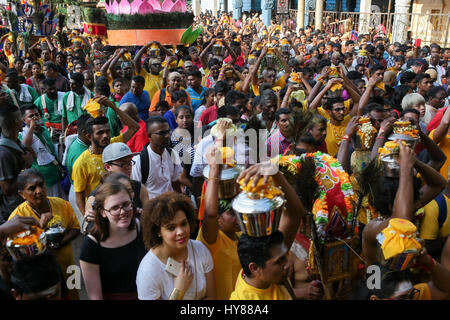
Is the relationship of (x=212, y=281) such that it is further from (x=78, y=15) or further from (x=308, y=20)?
(x=308, y=20)

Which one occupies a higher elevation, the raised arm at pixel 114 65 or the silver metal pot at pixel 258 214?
Result: the raised arm at pixel 114 65

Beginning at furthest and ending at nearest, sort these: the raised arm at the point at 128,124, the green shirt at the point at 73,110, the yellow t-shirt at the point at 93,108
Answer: the green shirt at the point at 73,110
the raised arm at the point at 128,124
the yellow t-shirt at the point at 93,108

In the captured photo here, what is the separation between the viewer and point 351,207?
8.84 ft

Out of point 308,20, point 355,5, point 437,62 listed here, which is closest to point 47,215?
point 437,62

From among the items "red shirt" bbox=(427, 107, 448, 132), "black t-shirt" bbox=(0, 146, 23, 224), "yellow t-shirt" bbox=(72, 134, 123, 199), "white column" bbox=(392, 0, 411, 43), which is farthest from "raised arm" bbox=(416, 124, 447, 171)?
"white column" bbox=(392, 0, 411, 43)

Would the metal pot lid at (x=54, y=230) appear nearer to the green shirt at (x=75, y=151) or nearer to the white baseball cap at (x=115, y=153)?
the white baseball cap at (x=115, y=153)

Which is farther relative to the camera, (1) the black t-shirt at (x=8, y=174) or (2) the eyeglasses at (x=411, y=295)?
(1) the black t-shirt at (x=8, y=174)

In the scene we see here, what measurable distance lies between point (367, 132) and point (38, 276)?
298 centimetres

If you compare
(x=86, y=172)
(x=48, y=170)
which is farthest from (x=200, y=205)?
(x=48, y=170)

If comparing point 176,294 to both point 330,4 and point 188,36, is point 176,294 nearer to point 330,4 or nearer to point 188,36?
point 188,36

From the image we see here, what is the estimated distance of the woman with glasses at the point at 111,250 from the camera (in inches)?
97.2

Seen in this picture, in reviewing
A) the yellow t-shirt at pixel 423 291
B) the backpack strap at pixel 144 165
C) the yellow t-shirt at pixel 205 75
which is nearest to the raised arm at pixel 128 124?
the backpack strap at pixel 144 165

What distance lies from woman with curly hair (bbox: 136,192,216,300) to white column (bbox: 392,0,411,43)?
60.7ft

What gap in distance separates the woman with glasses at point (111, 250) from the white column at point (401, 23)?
18.5m
